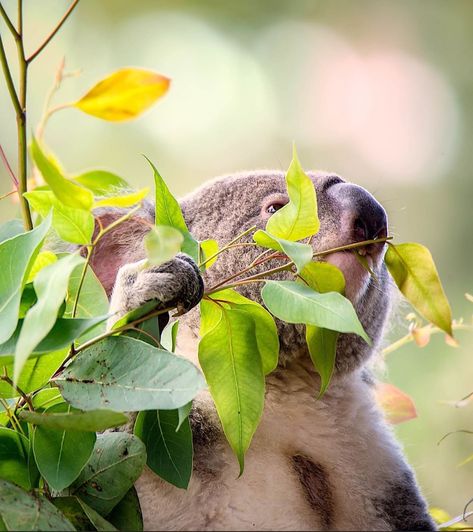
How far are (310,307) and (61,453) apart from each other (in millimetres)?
392

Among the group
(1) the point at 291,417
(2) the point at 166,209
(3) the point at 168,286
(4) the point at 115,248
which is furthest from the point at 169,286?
(4) the point at 115,248

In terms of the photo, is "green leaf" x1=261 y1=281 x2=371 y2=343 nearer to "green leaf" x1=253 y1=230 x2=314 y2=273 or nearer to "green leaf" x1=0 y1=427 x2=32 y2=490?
"green leaf" x1=253 y1=230 x2=314 y2=273

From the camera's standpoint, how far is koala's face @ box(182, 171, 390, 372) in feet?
6.12

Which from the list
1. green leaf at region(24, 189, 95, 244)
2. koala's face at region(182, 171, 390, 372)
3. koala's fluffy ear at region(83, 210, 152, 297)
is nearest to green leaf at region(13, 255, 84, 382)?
green leaf at region(24, 189, 95, 244)

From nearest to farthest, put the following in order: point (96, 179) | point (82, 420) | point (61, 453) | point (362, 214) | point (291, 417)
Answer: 1. point (82, 420)
2. point (61, 453)
3. point (96, 179)
4. point (362, 214)
5. point (291, 417)

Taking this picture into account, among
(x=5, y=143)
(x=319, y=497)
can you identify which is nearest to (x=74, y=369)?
(x=319, y=497)

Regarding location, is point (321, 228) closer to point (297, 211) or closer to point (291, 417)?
point (291, 417)

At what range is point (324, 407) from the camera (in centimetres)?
207

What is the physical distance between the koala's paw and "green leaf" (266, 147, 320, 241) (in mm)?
139

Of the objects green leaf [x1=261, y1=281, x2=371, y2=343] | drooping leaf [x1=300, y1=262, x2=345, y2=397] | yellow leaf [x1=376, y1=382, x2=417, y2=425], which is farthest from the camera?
yellow leaf [x1=376, y1=382, x2=417, y2=425]

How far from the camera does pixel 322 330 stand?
137 centimetres

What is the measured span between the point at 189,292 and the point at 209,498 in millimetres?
543

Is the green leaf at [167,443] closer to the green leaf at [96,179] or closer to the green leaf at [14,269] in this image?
the green leaf at [14,269]

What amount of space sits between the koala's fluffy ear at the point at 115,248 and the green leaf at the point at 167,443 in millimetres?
818
